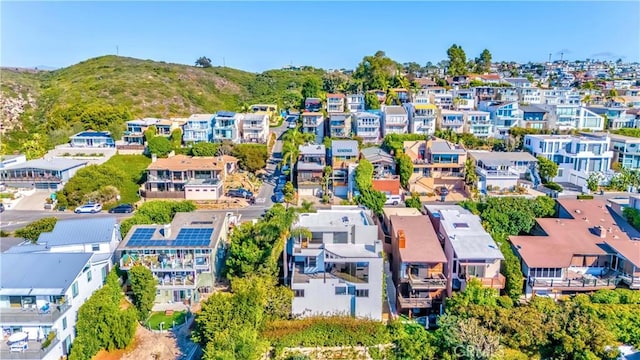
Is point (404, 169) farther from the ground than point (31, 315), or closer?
farther from the ground

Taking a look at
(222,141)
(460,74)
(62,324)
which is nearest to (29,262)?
(62,324)

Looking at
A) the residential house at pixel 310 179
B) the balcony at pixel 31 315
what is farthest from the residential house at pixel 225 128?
the balcony at pixel 31 315

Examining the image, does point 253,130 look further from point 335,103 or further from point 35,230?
point 35,230

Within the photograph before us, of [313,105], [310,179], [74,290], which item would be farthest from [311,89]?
[74,290]

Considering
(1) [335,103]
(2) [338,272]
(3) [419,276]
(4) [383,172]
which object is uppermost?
(1) [335,103]

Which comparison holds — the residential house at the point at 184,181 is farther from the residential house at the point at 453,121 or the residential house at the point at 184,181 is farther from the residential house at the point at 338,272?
the residential house at the point at 453,121

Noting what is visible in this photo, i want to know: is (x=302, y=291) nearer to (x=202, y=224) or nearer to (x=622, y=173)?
(x=202, y=224)

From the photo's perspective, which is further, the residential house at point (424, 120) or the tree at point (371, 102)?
the tree at point (371, 102)
